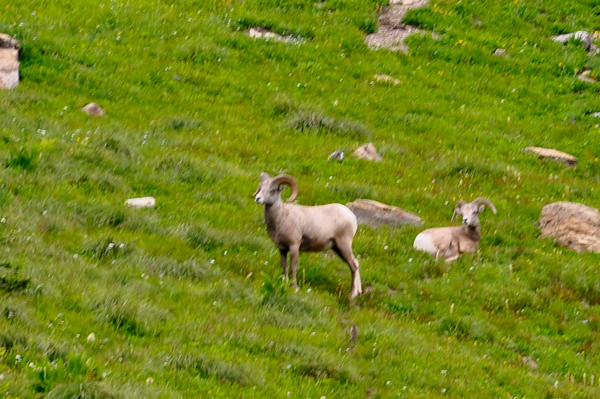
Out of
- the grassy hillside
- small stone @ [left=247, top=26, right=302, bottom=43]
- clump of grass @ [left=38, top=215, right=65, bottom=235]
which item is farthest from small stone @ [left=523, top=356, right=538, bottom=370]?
small stone @ [left=247, top=26, right=302, bottom=43]

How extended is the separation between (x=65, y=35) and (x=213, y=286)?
1300 centimetres

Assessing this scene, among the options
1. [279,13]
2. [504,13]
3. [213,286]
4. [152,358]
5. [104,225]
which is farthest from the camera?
[504,13]

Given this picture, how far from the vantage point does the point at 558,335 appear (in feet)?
45.6

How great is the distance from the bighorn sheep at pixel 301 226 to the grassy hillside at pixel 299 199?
1.65 feet

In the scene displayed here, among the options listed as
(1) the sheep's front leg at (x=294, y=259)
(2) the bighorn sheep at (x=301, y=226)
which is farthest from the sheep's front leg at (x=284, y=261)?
(1) the sheep's front leg at (x=294, y=259)

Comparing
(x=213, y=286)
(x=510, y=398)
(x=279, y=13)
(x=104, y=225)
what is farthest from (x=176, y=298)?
(x=279, y=13)

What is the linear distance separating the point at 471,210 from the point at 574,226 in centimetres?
216

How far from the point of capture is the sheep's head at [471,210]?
16392mm

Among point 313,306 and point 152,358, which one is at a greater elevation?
point 152,358

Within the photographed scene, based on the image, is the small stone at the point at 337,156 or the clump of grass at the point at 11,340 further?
the small stone at the point at 337,156

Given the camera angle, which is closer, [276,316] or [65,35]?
[276,316]

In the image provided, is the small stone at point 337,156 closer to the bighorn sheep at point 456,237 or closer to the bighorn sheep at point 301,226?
the bighorn sheep at point 456,237

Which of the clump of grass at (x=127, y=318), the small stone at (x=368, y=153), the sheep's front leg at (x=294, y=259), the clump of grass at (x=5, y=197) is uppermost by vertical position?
the clump of grass at (x=127, y=318)

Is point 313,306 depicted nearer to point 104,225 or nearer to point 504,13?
point 104,225
